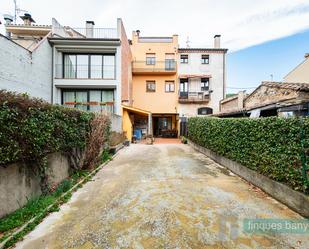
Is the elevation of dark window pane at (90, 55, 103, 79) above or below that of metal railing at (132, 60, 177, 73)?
below

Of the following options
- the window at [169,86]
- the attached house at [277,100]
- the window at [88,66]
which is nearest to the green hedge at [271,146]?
the attached house at [277,100]

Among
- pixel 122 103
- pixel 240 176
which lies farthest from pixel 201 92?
pixel 240 176

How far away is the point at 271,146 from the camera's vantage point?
468 centimetres

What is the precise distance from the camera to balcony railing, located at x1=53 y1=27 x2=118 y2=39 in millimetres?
15531

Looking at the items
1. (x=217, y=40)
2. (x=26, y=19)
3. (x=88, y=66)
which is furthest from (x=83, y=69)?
(x=217, y=40)

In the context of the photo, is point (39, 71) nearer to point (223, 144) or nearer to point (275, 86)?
point (223, 144)

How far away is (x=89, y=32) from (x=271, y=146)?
1775 centimetres

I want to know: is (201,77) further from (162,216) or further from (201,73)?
(162,216)

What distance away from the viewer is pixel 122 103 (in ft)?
51.0

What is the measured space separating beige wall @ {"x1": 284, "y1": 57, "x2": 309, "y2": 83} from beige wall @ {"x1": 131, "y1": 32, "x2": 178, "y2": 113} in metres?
11.6

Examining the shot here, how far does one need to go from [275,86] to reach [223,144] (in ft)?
18.4

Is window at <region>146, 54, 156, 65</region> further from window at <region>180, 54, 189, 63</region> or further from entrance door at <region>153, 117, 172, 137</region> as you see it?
entrance door at <region>153, 117, 172, 137</region>

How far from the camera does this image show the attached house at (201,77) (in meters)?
21.3

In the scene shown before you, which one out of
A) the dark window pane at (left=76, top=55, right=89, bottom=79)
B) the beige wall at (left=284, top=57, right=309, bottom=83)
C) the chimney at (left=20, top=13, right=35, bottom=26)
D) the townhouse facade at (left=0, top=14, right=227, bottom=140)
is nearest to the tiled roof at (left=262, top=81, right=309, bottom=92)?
the beige wall at (left=284, top=57, right=309, bottom=83)
